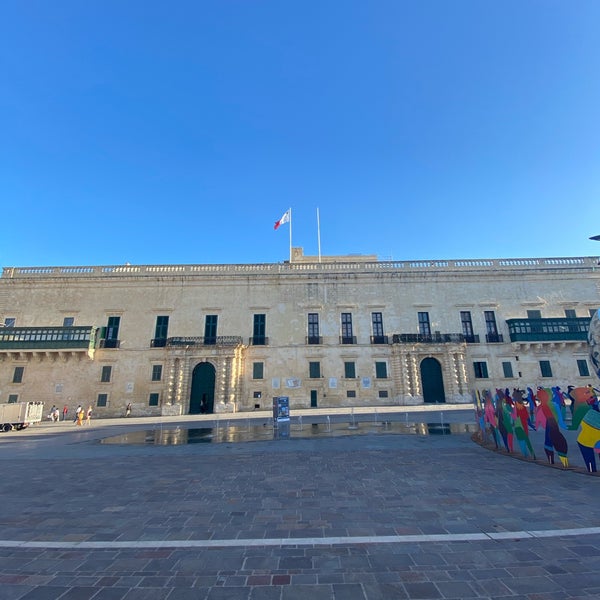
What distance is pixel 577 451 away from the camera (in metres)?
9.22

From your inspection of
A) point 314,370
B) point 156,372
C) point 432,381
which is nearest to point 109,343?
point 156,372

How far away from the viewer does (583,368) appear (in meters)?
27.9

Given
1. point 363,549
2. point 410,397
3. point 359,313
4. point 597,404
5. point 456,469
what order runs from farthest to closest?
1. point 359,313
2. point 410,397
3. point 456,469
4. point 597,404
5. point 363,549

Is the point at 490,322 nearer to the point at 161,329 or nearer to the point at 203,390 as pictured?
the point at 203,390

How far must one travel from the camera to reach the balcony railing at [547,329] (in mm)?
27922

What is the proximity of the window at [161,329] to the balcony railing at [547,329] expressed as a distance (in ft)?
96.7

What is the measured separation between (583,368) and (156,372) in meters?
35.7

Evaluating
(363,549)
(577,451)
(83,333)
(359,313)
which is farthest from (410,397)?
(83,333)

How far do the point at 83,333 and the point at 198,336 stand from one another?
9237 mm

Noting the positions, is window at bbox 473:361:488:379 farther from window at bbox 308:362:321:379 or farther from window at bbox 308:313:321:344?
window at bbox 308:313:321:344

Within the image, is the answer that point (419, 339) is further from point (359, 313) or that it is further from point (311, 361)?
point (311, 361)

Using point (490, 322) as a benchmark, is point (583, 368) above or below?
below

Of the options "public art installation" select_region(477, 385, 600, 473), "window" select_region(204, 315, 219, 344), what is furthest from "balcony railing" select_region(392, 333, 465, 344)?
"public art installation" select_region(477, 385, 600, 473)

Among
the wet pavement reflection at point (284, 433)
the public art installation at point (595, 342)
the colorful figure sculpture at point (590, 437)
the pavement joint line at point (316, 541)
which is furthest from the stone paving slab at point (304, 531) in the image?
the wet pavement reflection at point (284, 433)
